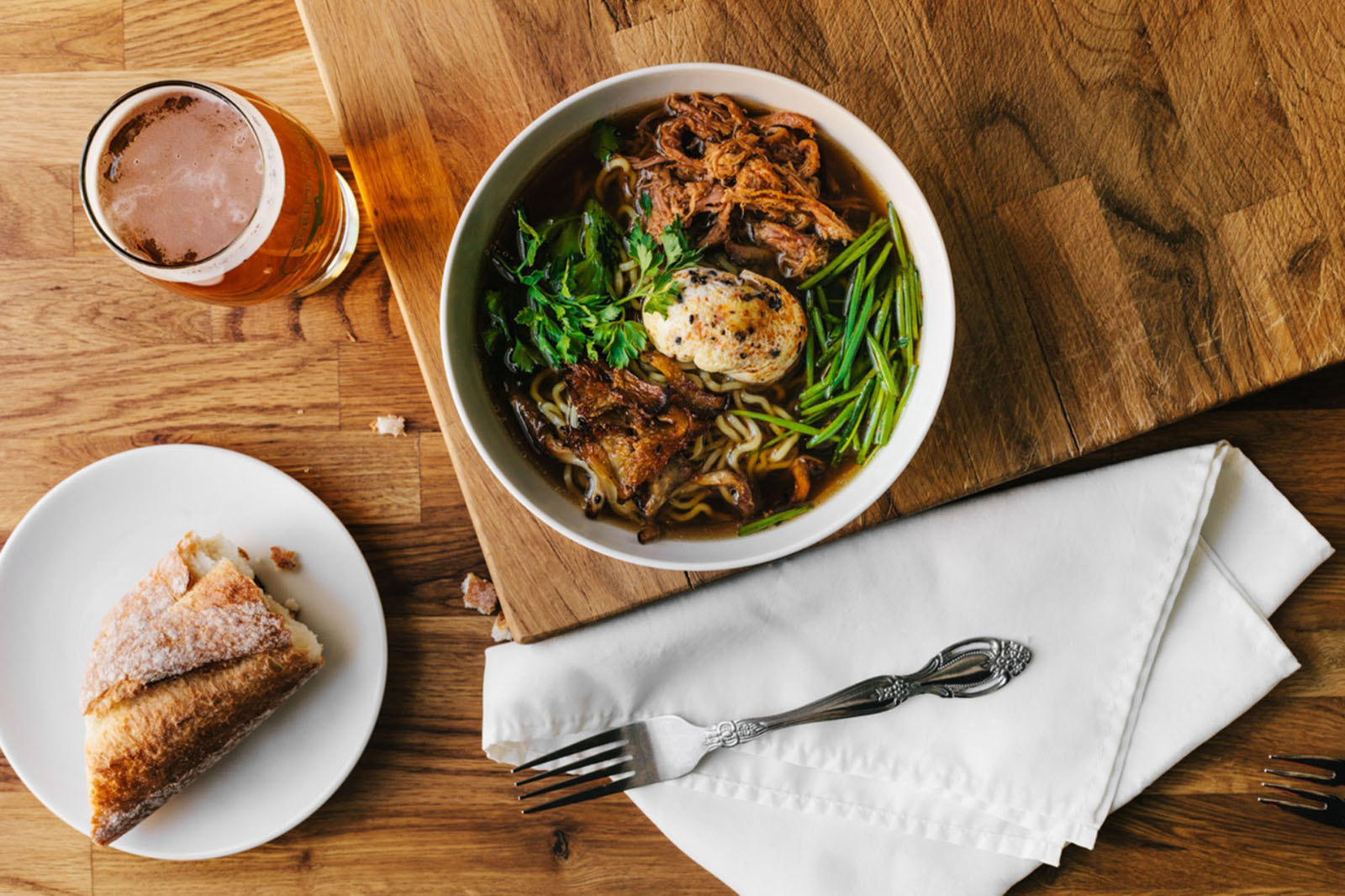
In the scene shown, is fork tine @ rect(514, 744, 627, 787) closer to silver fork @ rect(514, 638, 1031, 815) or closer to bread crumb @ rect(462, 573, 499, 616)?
silver fork @ rect(514, 638, 1031, 815)

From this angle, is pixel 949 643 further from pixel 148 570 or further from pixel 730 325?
pixel 148 570

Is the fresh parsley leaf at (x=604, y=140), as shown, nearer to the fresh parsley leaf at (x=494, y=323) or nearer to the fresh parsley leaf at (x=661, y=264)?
the fresh parsley leaf at (x=661, y=264)

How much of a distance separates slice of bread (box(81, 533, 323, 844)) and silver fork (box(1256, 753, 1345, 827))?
2.43 m

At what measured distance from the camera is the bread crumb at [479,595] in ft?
7.65

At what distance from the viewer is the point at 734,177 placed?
6.11ft

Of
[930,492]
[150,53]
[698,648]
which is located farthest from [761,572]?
[150,53]

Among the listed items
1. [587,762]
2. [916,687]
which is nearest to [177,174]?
[587,762]

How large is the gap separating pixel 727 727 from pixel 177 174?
167 cm

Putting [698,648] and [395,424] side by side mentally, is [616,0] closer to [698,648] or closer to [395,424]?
[395,424]

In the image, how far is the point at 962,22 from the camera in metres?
2.06

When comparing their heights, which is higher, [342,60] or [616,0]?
[616,0]

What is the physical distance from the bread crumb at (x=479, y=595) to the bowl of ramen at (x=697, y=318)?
526mm

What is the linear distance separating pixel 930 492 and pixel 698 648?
647 mm

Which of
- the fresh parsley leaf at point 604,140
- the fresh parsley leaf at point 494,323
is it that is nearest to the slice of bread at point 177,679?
the fresh parsley leaf at point 494,323
